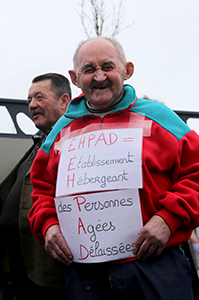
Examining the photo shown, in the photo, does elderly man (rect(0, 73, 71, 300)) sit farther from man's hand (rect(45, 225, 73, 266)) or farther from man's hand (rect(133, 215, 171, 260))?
man's hand (rect(133, 215, 171, 260))

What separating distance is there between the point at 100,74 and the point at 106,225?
2.14 ft

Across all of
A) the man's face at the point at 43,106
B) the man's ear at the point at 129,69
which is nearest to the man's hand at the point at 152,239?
the man's ear at the point at 129,69

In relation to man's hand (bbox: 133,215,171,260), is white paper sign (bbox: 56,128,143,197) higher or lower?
higher

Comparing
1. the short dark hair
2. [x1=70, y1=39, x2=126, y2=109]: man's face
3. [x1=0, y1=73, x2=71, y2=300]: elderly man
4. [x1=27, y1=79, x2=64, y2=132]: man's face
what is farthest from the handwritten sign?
the short dark hair

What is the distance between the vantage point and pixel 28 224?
2.09 meters

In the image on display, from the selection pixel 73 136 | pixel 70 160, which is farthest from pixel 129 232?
pixel 73 136

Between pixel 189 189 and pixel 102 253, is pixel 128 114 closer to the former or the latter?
pixel 189 189

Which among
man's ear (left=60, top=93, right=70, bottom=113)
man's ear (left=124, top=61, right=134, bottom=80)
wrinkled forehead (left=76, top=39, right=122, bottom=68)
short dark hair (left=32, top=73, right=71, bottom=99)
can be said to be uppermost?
wrinkled forehead (left=76, top=39, right=122, bottom=68)

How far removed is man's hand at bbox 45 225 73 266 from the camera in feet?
3.88

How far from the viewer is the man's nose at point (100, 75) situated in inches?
50.5

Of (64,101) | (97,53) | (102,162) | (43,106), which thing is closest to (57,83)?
(64,101)

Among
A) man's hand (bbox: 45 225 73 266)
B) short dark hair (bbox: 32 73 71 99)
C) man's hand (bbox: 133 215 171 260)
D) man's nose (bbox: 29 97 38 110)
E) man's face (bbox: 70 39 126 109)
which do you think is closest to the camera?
man's hand (bbox: 133 215 171 260)

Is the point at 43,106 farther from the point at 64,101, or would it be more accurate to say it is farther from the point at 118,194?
the point at 118,194

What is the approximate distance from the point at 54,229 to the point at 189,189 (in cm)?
58
